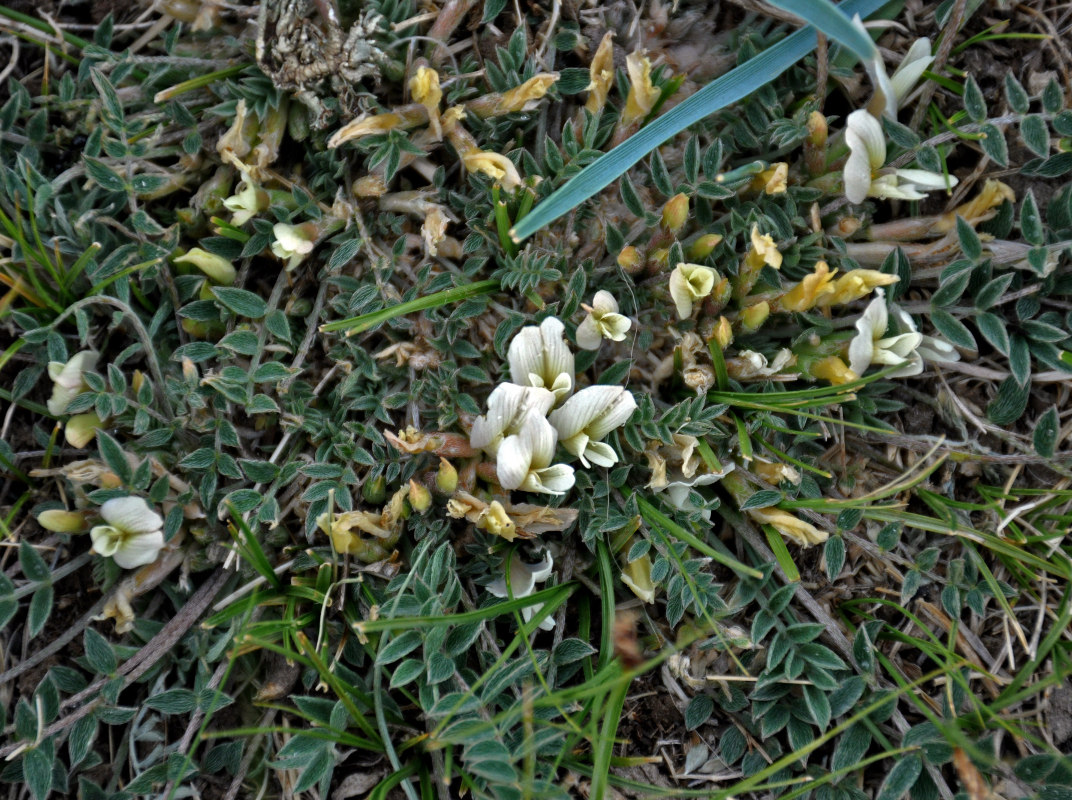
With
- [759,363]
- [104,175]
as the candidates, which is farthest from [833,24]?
[104,175]

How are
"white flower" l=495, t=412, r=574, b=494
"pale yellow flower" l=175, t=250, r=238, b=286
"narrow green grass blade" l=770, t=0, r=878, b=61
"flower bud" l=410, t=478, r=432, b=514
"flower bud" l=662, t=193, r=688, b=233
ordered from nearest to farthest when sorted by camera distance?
"narrow green grass blade" l=770, t=0, r=878, b=61 < "white flower" l=495, t=412, r=574, b=494 < "flower bud" l=410, t=478, r=432, b=514 < "flower bud" l=662, t=193, r=688, b=233 < "pale yellow flower" l=175, t=250, r=238, b=286

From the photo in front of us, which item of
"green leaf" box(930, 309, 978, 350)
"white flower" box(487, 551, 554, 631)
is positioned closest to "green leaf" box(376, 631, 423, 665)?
"white flower" box(487, 551, 554, 631)

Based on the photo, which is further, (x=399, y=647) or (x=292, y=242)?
(x=292, y=242)

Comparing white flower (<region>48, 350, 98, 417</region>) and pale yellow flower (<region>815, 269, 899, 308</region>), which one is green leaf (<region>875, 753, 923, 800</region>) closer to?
pale yellow flower (<region>815, 269, 899, 308</region>)

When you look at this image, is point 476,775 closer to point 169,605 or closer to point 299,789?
point 299,789

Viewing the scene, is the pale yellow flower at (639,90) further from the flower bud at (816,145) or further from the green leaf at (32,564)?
the green leaf at (32,564)

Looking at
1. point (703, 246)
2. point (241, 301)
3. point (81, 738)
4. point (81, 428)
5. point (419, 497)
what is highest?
point (241, 301)

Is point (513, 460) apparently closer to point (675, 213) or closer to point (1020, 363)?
point (675, 213)
